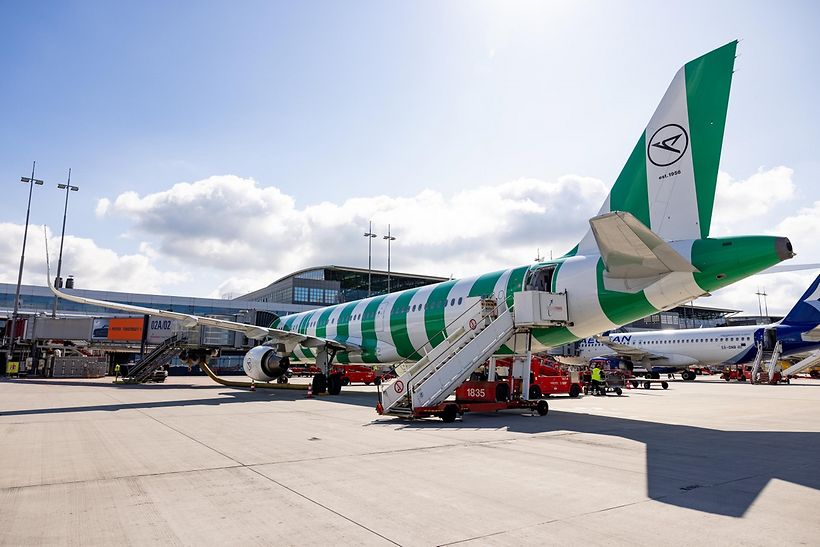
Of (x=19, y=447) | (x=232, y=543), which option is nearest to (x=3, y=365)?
(x=19, y=447)

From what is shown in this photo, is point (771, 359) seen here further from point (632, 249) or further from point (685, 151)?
point (632, 249)

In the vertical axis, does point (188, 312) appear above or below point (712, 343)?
above

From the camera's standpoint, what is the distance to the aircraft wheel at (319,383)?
20.4 meters

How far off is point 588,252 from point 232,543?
12220 mm

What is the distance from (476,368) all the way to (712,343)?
3452cm

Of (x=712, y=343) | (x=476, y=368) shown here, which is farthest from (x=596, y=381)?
(x=712, y=343)

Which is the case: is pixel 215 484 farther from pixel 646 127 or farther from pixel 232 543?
pixel 646 127

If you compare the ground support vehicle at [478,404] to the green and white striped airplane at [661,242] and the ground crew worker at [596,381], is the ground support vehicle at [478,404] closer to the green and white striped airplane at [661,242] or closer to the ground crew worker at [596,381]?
the green and white striped airplane at [661,242]

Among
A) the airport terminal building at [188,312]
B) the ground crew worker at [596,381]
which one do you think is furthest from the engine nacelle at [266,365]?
the ground crew worker at [596,381]

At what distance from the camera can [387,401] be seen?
497 inches

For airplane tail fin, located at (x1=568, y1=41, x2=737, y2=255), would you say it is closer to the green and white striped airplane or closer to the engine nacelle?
the green and white striped airplane

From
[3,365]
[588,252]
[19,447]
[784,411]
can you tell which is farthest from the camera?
[3,365]

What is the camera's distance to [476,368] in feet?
43.3

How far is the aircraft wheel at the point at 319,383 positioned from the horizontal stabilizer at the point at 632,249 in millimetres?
12688
